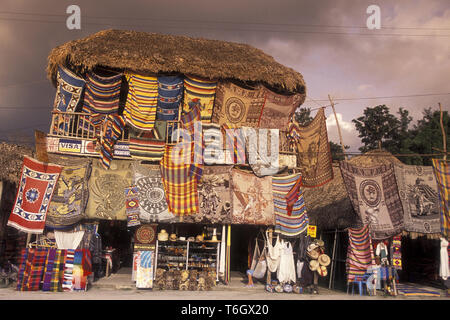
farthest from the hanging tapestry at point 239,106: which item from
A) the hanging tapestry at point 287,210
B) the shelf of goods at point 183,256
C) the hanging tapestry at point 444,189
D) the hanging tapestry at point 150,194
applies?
the hanging tapestry at point 444,189

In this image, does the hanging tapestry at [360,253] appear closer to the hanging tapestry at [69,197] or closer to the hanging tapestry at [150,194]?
the hanging tapestry at [150,194]

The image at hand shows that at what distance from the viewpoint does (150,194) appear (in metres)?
11.1

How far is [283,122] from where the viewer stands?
12898 mm

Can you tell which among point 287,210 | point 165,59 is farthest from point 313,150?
point 165,59

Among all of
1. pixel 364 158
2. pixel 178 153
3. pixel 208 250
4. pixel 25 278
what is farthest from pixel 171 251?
pixel 364 158

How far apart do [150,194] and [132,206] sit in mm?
644

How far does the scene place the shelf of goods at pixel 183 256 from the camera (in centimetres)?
1147

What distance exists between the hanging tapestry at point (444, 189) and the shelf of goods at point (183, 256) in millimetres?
7180

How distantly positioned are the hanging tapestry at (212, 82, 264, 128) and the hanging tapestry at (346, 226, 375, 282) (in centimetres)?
494

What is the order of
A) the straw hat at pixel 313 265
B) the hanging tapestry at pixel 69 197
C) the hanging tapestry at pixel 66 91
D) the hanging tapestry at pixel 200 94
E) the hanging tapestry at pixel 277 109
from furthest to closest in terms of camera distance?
1. the hanging tapestry at pixel 277 109
2. the hanging tapestry at pixel 200 94
3. the hanging tapestry at pixel 66 91
4. the straw hat at pixel 313 265
5. the hanging tapestry at pixel 69 197

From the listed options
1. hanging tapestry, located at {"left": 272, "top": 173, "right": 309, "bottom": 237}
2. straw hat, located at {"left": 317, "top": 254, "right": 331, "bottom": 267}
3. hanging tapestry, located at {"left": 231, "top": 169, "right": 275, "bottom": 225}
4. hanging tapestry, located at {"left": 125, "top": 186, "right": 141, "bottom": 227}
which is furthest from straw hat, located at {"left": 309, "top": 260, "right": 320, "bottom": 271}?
hanging tapestry, located at {"left": 125, "top": 186, "right": 141, "bottom": 227}

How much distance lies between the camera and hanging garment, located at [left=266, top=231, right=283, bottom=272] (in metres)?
11.2

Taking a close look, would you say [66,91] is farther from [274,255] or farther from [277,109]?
[274,255]

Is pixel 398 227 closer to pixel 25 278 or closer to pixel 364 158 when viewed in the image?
pixel 364 158
